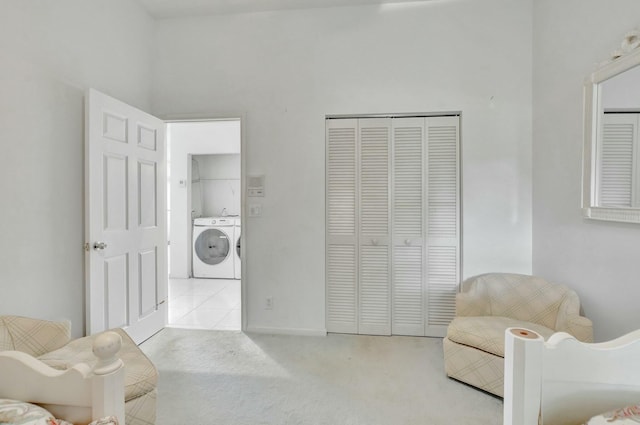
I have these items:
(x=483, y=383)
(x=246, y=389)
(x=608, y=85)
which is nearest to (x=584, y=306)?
(x=483, y=383)

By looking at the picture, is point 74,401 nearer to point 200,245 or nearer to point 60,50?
point 60,50

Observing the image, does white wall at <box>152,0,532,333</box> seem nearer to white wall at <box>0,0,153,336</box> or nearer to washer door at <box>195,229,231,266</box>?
white wall at <box>0,0,153,336</box>

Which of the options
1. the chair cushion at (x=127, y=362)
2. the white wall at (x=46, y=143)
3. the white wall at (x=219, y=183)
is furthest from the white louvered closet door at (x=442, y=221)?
the white wall at (x=219, y=183)

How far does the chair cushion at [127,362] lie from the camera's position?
1.45 metres

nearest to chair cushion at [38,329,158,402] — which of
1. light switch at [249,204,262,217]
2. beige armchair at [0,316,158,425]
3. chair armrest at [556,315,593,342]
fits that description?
beige armchair at [0,316,158,425]

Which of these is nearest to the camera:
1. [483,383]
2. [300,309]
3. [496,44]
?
[483,383]

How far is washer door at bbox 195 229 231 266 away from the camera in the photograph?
16.2ft

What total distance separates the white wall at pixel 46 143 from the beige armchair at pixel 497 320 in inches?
102

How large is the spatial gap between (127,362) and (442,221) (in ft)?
8.03

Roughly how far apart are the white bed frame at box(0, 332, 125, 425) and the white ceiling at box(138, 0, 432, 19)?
289 cm

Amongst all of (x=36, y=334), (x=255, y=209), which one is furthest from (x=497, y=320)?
(x=36, y=334)

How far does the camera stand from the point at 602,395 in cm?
81

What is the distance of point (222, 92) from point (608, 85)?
282cm

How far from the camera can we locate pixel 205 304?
370cm
